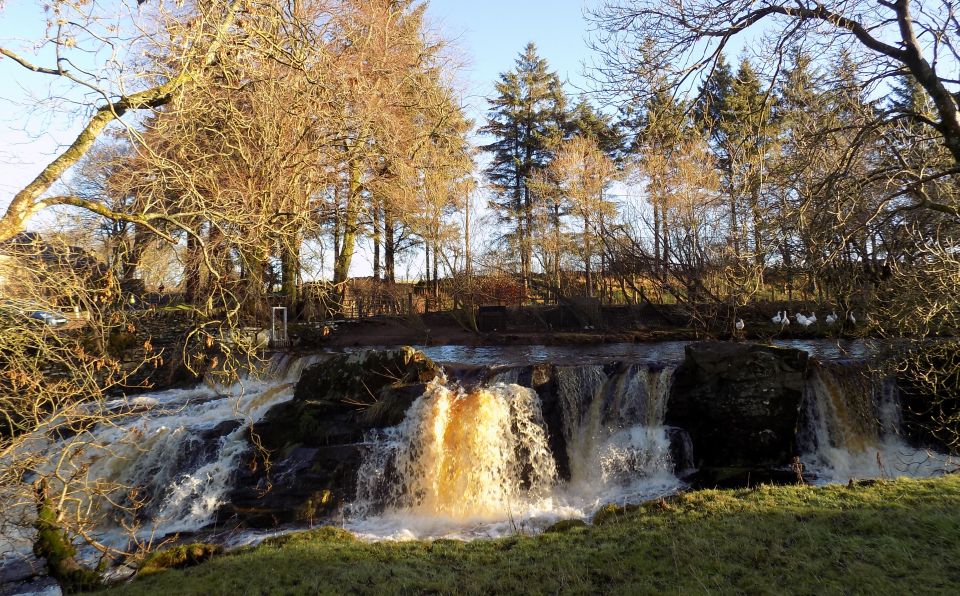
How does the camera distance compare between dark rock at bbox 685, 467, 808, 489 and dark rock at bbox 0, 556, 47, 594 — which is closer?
dark rock at bbox 0, 556, 47, 594

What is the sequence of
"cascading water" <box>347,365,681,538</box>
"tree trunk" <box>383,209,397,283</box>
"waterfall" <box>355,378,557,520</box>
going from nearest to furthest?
"cascading water" <box>347,365,681,538</box>, "waterfall" <box>355,378,557,520</box>, "tree trunk" <box>383,209,397,283</box>

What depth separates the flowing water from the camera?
8.22 metres

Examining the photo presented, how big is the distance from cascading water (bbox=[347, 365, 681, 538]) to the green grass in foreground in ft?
7.49

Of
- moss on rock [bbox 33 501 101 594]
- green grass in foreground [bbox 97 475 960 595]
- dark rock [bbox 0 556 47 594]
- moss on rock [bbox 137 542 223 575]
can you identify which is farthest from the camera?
dark rock [bbox 0 556 47 594]

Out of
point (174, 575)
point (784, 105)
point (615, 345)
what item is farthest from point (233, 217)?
point (615, 345)

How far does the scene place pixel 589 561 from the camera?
4.50m

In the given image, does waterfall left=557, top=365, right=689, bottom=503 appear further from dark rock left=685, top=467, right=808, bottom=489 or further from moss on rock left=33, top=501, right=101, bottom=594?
moss on rock left=33, top=501, right=101, bottom=594

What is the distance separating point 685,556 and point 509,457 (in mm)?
4973

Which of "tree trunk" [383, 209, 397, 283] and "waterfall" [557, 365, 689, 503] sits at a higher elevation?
"tree trunk" [383, 209, 397, 283]

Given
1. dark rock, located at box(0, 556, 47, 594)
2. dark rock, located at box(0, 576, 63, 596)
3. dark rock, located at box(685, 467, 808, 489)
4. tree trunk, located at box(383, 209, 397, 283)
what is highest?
tree trunk, located at box(383, 209, 397, 283)

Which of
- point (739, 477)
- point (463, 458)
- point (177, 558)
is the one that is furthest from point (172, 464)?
point (739, 477)

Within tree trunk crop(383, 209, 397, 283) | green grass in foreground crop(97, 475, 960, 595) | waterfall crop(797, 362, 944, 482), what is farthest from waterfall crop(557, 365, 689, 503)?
tree trunk crop(383, 209, 397, 283)

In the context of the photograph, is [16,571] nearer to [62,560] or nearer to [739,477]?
[62,560]

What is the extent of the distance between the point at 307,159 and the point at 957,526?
635cm
